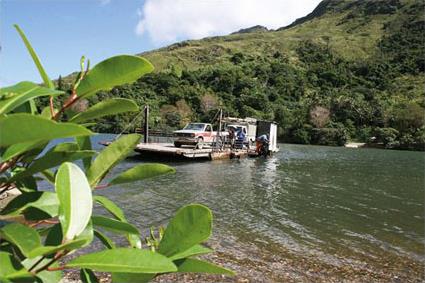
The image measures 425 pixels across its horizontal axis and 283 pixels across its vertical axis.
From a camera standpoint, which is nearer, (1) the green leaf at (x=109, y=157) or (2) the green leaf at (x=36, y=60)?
(2) the green leaf at (x=36, y=60)

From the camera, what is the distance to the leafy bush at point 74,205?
0.71m

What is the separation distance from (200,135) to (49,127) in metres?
27.3

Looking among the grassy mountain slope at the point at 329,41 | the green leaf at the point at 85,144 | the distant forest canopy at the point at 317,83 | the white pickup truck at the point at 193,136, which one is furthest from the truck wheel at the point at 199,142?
the grassy mountain slope at the point at 329,41

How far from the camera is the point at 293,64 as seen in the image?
381 ft

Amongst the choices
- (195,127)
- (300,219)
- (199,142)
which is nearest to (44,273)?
(300,219)

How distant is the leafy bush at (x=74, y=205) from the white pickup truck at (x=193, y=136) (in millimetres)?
25894

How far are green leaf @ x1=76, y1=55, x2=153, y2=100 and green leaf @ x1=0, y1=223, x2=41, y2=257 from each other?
0.29 meters

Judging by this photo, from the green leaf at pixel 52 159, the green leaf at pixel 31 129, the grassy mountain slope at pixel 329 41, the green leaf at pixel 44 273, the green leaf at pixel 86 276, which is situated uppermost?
the grassy mountain slope at pixel 329 41

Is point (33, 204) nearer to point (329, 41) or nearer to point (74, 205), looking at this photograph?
point (74, 205)

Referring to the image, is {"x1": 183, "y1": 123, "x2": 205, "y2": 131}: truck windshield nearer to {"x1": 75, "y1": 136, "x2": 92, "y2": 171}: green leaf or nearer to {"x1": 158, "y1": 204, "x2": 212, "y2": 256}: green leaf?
{"x1": 75, "y1": 136, "x2": 92, "y2": 171}: green leaf

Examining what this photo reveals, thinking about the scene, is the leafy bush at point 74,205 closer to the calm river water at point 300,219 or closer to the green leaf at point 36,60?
the green leaf at point 36,60

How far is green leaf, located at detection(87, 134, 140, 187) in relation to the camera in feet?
3.66

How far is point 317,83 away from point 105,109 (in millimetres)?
103814

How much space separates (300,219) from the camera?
11.3 metres
